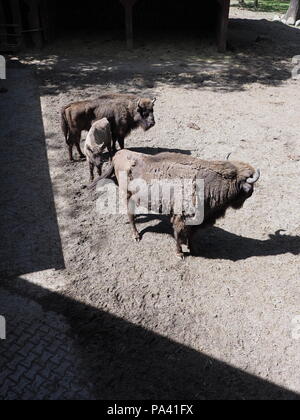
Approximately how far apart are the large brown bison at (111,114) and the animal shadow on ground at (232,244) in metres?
2.79

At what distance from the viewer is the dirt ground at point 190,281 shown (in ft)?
16.4

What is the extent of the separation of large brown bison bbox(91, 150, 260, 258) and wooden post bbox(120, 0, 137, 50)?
12914 millimetres

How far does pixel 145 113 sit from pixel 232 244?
3825 millimetres

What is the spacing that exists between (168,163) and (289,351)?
11.0 feet

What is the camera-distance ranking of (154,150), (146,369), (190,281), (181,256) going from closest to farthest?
1. (146,369)
2. (190,281)
3. (181,256)
4. (154,150)

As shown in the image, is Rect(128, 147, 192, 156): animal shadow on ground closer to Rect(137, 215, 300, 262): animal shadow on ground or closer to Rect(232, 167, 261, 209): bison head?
Rect(137, 215, 300, 262): animal shadow on ground

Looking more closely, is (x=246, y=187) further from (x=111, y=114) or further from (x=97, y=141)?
(x=111, y=114)

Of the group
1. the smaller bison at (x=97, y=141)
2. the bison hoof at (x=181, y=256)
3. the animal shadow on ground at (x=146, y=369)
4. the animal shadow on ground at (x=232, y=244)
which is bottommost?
the animal shadow on ground at (x=146, y=369)

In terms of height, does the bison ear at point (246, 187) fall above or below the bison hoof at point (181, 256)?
above

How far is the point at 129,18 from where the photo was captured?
56.1 ft

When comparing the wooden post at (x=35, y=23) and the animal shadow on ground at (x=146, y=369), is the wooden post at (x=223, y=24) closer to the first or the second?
the wooden post at (x=35, y=23)

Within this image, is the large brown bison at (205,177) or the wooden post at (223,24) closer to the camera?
the large brown bison at (205,177)

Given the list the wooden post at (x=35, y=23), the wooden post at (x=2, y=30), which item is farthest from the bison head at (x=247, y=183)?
the wooden post at (x=2, y=30)

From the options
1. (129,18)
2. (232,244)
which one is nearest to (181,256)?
(232,244)
